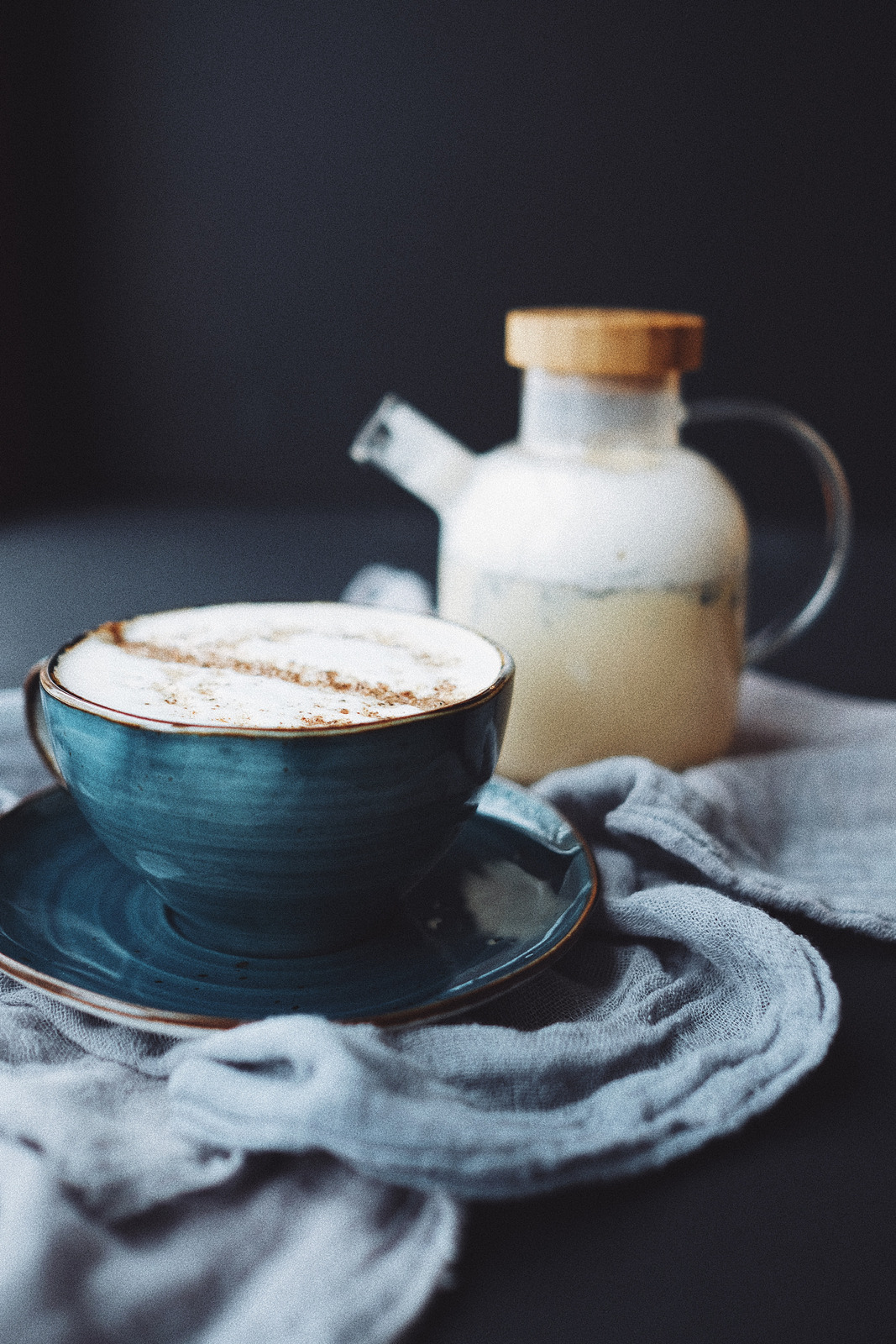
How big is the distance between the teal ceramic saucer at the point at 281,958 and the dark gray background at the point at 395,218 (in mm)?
1304

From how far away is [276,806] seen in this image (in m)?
0.51

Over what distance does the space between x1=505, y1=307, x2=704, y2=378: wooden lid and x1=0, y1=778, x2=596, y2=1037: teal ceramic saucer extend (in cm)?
29

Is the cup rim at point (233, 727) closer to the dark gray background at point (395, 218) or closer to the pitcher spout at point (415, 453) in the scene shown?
the pitcher spout at point (415, 453)

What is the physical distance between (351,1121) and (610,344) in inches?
20.8

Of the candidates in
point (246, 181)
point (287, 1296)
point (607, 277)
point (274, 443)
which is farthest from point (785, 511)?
point (287, 1296)

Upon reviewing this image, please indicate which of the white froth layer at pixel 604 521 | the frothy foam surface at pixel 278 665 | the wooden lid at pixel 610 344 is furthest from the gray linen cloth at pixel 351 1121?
the wooden lid at pixel 610 344

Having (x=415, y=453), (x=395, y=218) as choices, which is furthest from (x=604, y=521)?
(x=395, y=218)

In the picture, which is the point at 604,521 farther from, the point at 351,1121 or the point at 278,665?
A: the point at 351,1121

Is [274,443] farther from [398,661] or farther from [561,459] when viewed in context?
[398,661]

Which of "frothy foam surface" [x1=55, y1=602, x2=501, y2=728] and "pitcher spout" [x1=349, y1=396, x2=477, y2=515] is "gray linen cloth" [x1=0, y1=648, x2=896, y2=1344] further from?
"pitcher spout" [x1=349, y1=396, x2=477, y2=515]

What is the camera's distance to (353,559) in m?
1.49

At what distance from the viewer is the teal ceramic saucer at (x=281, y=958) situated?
508 mm

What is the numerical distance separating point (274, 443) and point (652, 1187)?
1.68m

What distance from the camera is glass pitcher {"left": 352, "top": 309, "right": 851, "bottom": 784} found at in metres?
0.79
